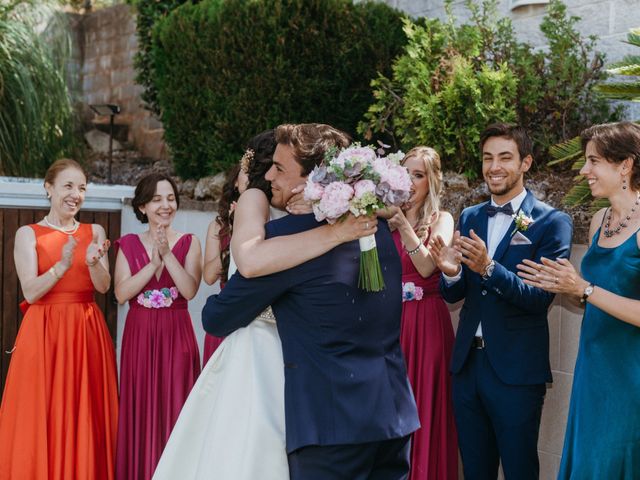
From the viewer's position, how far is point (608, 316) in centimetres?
338

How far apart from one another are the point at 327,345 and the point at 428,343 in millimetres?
1809

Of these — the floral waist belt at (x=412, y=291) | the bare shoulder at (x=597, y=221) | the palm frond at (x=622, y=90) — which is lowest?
the floral waist belt at (x=412, y=291)

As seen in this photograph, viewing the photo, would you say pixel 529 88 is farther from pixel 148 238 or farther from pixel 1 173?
pixel 1 173

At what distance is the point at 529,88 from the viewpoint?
5461mm

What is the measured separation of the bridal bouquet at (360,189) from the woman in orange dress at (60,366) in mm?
2664

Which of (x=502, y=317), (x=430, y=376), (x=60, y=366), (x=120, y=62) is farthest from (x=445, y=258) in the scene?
(x=120, y=62)

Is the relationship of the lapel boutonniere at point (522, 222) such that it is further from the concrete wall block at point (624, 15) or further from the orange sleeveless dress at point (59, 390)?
the orange sleeveless dress at point (59, 390)

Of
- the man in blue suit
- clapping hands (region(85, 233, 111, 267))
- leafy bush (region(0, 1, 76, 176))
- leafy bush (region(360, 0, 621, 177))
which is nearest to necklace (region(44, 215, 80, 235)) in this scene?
clapping hands (region(85, 233, 111, 267))

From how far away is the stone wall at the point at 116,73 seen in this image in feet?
34.6

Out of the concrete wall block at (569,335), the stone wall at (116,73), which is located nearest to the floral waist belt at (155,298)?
the concrete wall block at (569,335)

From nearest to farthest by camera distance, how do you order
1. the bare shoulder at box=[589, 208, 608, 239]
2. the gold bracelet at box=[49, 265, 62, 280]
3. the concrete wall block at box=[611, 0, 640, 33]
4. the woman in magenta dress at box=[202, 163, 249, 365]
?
the bare shoulder at box=[589, 208, 608, 239], the woman in magenta dress at box=[202, 163, 249, 365], the gold bracelet at box=[49, 265, 62, 280], the concrete wall block at box=[611, 0, 640, 33]

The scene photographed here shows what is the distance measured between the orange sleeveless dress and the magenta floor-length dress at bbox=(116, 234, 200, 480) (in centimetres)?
15

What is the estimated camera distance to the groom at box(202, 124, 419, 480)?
2.68 m

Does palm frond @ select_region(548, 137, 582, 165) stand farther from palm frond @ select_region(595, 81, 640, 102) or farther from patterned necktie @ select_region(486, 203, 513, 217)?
patterned necktie @ select_region(486, 203, 513, 217)
